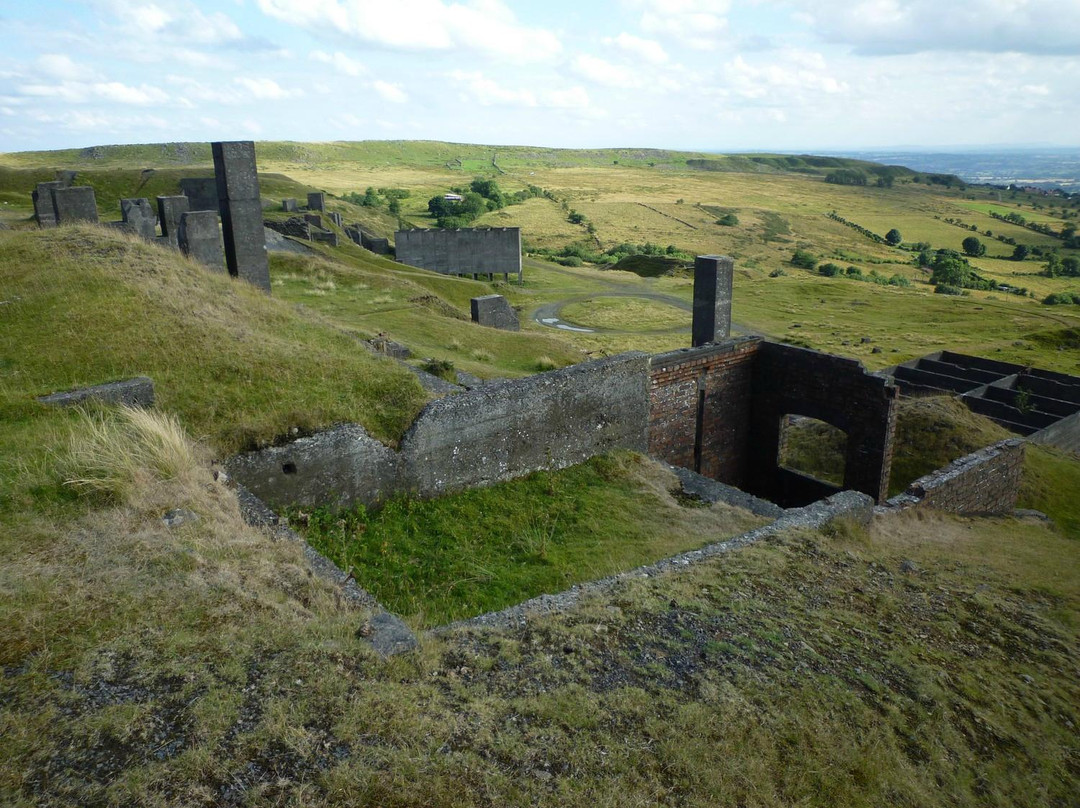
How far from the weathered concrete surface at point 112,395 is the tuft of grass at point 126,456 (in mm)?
563

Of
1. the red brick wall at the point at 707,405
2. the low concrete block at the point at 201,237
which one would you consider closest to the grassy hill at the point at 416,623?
the red brick wall at the point at 707,405

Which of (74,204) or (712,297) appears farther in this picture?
(74,204)

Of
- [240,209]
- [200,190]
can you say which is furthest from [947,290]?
[240,209]

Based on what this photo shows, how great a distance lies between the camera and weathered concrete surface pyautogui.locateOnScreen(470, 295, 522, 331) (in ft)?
80.1

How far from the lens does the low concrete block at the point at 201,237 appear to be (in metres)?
16.7

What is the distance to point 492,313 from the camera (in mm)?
24797

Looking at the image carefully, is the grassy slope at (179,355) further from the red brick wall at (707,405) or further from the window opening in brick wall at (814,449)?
the window opening in brick wall at (814,449)

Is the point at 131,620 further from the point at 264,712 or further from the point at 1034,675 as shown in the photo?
the point at 1034,675

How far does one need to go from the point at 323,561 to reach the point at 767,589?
425cm

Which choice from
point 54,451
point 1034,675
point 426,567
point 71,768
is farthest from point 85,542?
point 1034,675

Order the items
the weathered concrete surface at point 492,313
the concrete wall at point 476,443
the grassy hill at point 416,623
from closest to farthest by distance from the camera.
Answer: the grassy hill at point 416,623, the concrete wall at point 476,443, the weathered concrete surface at point 492,313

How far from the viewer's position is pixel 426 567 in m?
8.05

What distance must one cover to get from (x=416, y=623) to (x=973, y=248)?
10704 centimetres

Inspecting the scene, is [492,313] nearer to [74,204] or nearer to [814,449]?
[814,449]
